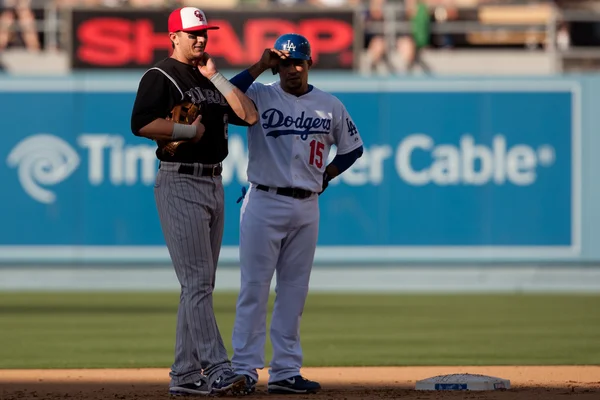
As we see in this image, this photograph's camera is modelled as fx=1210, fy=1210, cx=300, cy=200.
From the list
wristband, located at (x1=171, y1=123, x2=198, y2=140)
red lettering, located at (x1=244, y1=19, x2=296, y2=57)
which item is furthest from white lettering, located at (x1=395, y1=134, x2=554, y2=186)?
wristband, located at (x1=171, y1=123, x2=198, y2=140)

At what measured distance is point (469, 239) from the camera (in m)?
16.9

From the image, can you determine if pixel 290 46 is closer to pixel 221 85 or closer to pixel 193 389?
pixel 221 85

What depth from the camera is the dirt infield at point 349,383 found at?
678cm

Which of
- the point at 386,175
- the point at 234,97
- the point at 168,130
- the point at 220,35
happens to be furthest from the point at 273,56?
the point at 220,35

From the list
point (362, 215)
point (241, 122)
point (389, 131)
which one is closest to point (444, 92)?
point (389, 131)

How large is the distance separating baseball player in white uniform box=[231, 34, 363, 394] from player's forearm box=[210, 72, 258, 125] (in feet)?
0.60

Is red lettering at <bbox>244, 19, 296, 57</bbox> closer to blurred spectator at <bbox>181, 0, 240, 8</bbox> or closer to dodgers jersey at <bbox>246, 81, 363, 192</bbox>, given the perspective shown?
blurred spectator at <bbox>181, 0, 240, 8</bbox>

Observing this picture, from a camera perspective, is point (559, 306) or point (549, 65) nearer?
point (559, 306)

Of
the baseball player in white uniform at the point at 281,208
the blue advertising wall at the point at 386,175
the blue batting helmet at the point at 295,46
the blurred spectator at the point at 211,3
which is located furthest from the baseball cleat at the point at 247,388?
the blurred spectator at the point at 211,3

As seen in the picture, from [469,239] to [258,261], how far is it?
405 inches

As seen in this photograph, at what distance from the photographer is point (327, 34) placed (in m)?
17.1

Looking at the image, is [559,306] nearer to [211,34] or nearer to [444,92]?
[444,92]

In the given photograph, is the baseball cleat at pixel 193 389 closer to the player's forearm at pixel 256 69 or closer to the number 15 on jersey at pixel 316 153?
the number 15 on jersey at pixel 316 153

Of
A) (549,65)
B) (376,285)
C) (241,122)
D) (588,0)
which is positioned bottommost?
(376,285)
